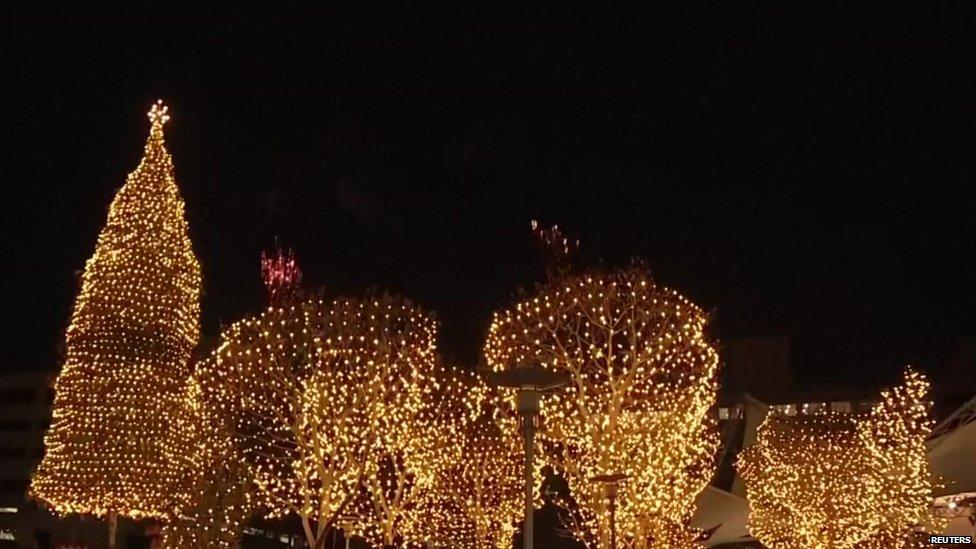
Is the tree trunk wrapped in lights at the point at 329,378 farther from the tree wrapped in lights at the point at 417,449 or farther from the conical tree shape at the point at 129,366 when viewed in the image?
the conical tree shape at the point at 129,366

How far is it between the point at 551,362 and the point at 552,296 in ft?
4.70

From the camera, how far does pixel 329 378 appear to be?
22.6m

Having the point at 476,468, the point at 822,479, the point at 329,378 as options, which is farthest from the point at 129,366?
the point at 822,479

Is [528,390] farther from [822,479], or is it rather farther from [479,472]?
[822,479]

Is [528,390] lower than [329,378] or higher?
lower

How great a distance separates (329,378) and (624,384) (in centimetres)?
647

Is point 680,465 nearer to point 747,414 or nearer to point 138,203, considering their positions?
point 138,203

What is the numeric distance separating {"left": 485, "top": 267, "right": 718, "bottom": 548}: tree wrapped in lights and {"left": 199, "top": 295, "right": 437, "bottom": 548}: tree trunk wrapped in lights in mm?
2846

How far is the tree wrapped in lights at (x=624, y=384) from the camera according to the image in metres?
20.5

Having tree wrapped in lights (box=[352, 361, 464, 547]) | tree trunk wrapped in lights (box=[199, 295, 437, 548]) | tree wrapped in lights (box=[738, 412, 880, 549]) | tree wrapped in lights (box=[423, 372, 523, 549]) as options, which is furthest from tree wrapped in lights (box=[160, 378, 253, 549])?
tree wrapped in lights (box=[738, 412, 880, 549])

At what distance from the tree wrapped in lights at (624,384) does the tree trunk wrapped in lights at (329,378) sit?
285 centimetres
